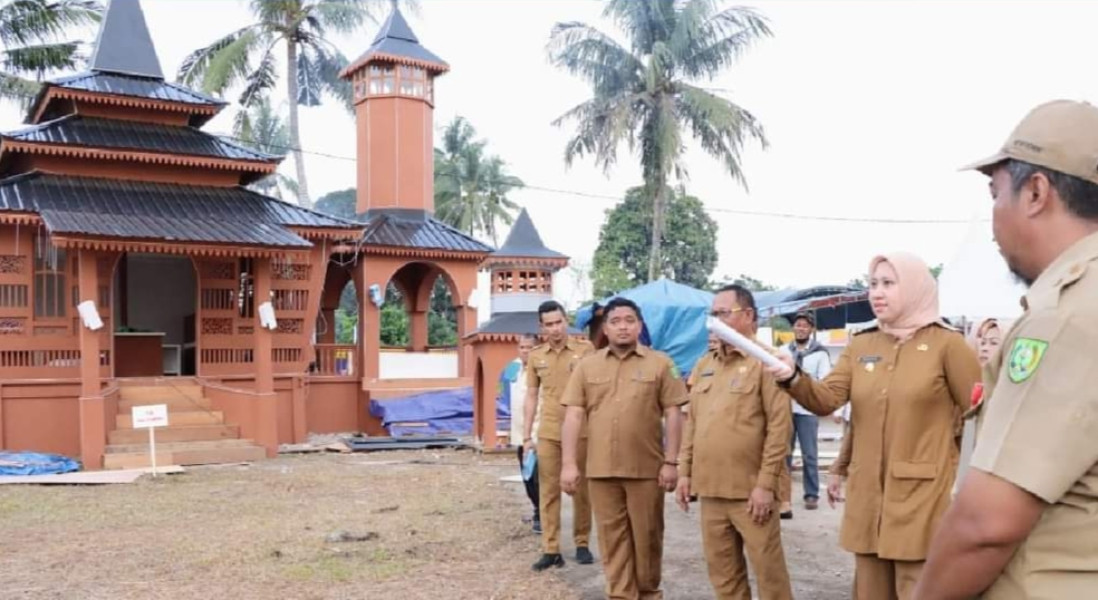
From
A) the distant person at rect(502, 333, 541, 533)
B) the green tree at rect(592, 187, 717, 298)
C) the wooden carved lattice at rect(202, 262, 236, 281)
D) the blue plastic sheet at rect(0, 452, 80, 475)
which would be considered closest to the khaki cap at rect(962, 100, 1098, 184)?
the distant person at rect(502, 333, 541, 533)

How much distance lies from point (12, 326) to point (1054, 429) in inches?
592

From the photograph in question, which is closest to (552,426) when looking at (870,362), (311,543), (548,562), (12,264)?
(548,562)

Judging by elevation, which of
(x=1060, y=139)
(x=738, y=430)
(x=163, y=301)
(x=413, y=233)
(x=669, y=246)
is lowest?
(x=738, y=430)

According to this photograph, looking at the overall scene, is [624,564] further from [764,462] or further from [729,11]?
[729,11]

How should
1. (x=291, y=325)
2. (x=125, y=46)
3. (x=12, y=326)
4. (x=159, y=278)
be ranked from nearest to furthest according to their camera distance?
(x=12, y=326), (x=291, y=325), (x=125, y=46), (x=159, y=278)

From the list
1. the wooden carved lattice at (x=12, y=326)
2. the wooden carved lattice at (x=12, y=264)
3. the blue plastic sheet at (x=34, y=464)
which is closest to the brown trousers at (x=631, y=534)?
the blue plastic sheet at (x=34, y=464)

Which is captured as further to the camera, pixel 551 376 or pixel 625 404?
pixel 551 376

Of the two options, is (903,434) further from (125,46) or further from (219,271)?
(125,46)

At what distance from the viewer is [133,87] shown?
15.8 m

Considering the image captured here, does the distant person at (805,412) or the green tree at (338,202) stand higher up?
the green tree at (338,202)

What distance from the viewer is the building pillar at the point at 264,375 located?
47.0 ft

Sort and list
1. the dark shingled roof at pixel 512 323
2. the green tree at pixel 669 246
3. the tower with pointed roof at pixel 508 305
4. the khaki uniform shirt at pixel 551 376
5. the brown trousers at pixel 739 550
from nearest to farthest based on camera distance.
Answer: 1. the brown trousers at pixel 739 550
2. the khaki uniform shirt at pixel 551 376
3. the dark shingled roof at pixel 512 323
4. the tower with pointed roof at pixel 508 305
5. the green tree at pixel 669 246

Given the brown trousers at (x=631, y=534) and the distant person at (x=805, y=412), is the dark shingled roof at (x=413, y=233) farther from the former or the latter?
the brown trousers at (x=631, y=534)

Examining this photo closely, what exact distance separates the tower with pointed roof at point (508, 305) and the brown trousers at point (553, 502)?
7464mm
